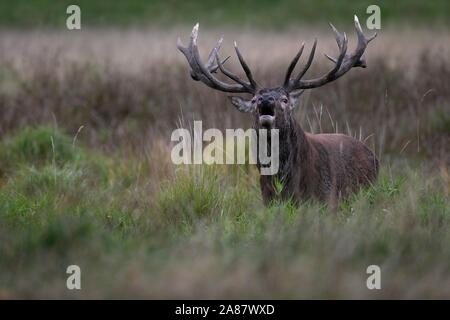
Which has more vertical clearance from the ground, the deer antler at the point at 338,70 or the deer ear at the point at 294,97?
the deer antler at the point at 338,70

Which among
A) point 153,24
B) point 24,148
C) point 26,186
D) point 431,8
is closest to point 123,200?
point 26,186

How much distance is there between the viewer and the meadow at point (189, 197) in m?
5.75

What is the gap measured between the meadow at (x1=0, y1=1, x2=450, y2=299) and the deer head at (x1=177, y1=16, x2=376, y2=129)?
789 millimetres

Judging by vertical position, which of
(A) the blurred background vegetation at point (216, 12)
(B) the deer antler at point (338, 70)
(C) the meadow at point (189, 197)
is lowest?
(C) the meadow at point (189, 197)

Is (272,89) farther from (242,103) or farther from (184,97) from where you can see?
(184,97)

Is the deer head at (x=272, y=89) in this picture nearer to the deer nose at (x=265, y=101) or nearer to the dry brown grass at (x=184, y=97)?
the deer nose at (x=265, y=101)

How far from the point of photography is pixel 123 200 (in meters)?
9.17

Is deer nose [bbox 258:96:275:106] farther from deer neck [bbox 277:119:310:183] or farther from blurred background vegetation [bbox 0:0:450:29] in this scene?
blurred background vegetation [bbox 0:0:450:29]

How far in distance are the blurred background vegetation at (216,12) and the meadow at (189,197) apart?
11617 millimetres

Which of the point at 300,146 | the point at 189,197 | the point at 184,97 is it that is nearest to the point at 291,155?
the point at 300,146

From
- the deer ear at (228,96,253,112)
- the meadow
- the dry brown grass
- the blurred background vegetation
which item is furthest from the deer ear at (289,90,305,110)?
the blurred background vegetation

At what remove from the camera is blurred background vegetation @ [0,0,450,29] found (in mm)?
29469

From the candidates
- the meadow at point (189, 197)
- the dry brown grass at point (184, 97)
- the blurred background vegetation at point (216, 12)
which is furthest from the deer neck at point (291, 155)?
the blurred background vegetation at point (216, 12)
